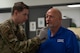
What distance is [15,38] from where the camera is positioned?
1911 millimetres

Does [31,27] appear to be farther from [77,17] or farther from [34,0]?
[77,17]

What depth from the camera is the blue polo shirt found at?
189 cm

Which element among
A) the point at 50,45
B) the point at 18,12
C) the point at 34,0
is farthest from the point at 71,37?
the point at 34,0

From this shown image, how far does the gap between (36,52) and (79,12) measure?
817 centimetres

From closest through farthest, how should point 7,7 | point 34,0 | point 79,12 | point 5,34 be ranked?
point 5,34 → point 34,0 → point 7,7 → point 79,12

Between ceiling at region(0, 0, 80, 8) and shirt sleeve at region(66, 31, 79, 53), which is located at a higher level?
ceiling at region(0, 0, 80, 8)

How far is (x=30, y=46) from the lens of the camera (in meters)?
1.91

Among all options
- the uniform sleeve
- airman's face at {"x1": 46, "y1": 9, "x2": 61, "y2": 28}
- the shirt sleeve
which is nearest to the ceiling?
airman's face at {"x1": 46, "y1": 9, "x2": 61, "y2": 28}

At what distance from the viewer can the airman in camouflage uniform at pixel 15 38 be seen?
189 centimetres

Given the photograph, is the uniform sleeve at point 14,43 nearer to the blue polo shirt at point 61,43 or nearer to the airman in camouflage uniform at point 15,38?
the airman in camouflage uniform at point 15,38

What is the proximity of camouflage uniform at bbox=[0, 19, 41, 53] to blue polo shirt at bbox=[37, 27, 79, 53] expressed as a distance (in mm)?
121

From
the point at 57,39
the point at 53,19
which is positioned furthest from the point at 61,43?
the point at 53,19

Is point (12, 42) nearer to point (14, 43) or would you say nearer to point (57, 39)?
point (14, 43)

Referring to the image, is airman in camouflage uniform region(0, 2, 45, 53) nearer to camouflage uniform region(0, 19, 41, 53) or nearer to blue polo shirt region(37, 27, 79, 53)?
camouflage uniform region(0, 19, 41, 53)
